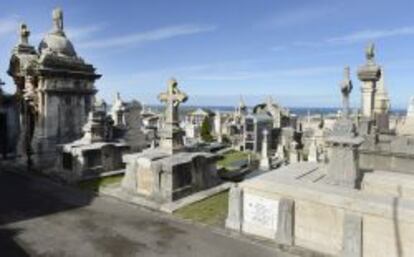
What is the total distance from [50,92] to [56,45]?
9.57ft

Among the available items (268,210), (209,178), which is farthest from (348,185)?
(209,178)

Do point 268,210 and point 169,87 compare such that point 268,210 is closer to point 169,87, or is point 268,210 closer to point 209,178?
point 209,178

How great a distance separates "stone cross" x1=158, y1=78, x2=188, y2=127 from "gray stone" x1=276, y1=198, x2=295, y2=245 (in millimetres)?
6557

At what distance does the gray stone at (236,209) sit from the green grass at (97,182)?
660 cm

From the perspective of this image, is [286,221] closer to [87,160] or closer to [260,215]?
[260,215]

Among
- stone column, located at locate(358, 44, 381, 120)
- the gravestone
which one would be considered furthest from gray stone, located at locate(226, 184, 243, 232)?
the gravestone

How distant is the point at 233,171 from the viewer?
17.9m

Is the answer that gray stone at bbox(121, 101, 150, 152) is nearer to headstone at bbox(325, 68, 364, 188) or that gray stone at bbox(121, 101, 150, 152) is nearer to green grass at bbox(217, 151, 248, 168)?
green grass at bbox(217, 151, 248, 168)

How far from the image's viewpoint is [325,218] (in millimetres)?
8055

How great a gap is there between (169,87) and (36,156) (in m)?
9.23

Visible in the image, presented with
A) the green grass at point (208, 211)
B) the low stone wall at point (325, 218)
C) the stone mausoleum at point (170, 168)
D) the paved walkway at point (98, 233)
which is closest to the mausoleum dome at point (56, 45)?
the stone mausoleum at point (170, 168)

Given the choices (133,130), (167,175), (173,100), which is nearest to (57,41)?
(133,130)

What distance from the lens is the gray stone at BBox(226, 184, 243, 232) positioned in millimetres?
9359

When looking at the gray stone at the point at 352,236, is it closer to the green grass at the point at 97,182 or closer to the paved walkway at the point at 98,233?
the paved walkway at the point at 98,233
